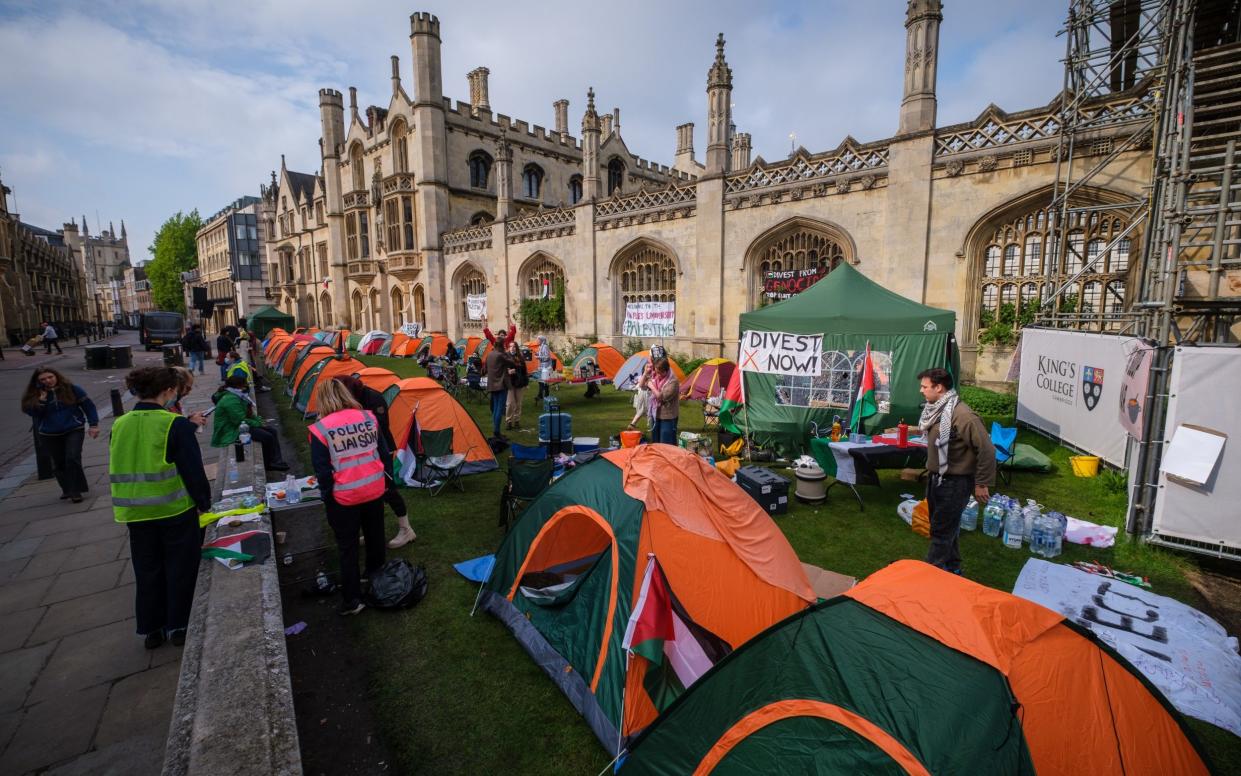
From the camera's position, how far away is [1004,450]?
7.82m

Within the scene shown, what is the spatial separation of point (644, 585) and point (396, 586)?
2.68 m

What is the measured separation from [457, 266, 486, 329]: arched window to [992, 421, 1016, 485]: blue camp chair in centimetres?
2294

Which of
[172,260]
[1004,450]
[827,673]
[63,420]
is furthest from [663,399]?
[172,260]

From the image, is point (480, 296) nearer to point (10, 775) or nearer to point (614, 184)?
point (614, 184)

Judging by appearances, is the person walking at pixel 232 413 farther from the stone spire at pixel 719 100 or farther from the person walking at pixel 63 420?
the stone spire at pixel 719 100

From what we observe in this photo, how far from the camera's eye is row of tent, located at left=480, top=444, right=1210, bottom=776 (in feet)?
6.90

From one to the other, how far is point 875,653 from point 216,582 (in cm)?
469

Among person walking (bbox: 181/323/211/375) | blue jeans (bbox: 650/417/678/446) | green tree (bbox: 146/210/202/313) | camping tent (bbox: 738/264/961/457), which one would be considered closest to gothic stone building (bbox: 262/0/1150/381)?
camping tent (bbox: 738/264/961/457)

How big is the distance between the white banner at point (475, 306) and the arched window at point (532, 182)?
7147 millimetres

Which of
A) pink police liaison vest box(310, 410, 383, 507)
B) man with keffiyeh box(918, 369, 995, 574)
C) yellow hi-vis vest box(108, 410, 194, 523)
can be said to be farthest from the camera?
man with keffiyeh box(918, 369, 995, 574)

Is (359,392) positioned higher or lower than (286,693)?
higher

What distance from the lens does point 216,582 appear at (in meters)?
4.18

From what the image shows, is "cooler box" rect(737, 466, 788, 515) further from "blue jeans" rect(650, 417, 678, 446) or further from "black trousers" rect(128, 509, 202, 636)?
"black trousers" rect(128, 509, 202, 636)

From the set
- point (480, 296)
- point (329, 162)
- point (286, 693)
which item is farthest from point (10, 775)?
point (329, 162)
